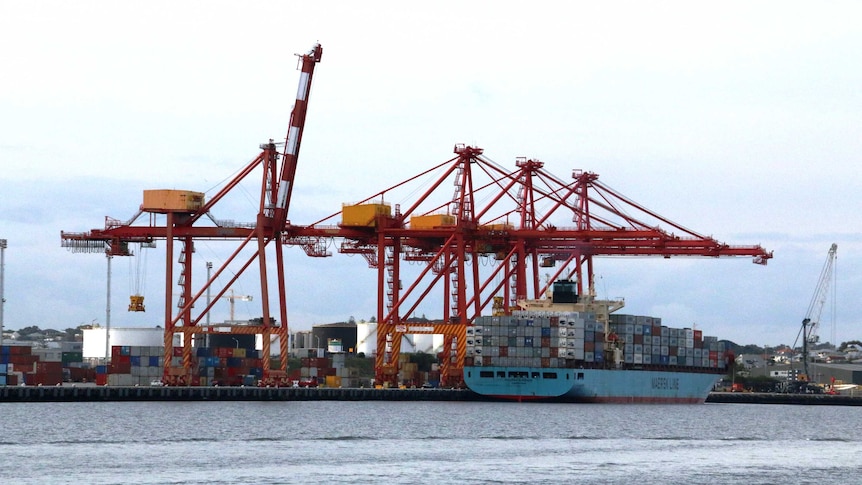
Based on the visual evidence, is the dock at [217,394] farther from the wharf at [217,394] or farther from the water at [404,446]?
the water at [404,446]

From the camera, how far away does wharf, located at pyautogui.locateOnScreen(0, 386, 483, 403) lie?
85.0 meters

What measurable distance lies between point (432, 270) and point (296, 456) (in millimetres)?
48950

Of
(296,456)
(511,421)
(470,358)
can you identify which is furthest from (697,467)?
(470,358)

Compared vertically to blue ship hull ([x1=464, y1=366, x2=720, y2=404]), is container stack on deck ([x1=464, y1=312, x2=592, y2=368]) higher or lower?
higher

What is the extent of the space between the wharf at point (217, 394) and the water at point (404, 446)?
2.77 m

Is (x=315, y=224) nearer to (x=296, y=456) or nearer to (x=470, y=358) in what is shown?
(x=470, y=358)

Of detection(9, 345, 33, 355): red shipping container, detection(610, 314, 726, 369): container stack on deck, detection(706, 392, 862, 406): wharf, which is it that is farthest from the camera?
detection(706, 392, 862, 406): wharf

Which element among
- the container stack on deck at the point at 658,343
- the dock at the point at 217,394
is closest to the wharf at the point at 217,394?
the dock at the point at 217,394

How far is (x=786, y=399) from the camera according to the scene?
125 metres

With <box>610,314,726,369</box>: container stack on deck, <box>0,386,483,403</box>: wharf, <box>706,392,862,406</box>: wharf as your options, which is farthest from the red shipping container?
<box>706,392,862,406</box>: wharf

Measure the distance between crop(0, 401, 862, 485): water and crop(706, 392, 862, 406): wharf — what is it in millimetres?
38509

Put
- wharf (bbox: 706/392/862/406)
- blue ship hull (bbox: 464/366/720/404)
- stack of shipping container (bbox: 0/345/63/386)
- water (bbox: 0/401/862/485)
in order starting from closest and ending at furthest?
water (bbox: 0/401/862/485) → stack of shipping container (bbox: 0/345/63/386) → blue ship hull (bbox: 464/366/720/404) → wharf (bbox: 706/392/862/406)

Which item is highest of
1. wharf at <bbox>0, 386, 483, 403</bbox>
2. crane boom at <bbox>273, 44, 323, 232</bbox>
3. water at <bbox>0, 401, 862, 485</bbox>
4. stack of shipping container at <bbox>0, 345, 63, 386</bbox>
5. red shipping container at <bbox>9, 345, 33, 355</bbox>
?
crane boom at <bbox>273, 44, 323, 232</bbox>

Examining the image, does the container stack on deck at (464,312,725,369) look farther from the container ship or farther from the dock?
the dock
